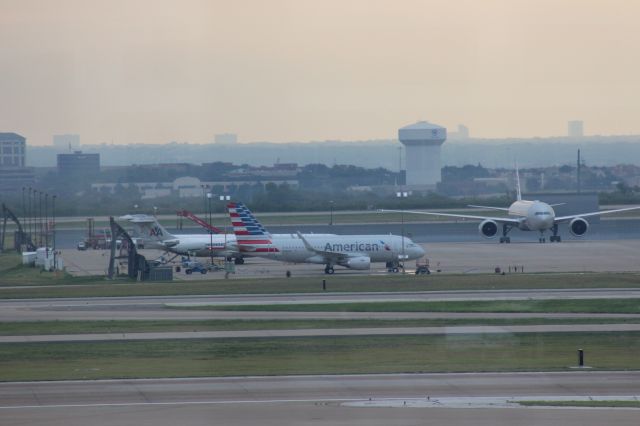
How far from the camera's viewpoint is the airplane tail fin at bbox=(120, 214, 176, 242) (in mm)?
75625

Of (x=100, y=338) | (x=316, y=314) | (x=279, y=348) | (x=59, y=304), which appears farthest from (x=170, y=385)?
(x=59, y=304)

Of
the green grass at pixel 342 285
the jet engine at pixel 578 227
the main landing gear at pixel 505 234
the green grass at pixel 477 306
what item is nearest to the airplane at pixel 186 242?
the green grass at pixel 342 285

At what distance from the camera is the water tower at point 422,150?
16738 cm

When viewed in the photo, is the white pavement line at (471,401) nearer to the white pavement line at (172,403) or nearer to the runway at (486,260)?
the white pavement line at (172,403)

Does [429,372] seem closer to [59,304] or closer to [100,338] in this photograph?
[100,338]

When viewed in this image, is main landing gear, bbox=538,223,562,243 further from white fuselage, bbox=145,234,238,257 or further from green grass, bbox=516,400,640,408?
green grass, bbox=516,400,640,408

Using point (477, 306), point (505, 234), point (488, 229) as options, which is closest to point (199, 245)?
point (488, 229)

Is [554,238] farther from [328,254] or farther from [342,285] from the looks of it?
[342,285]

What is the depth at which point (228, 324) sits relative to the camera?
39.0 metres

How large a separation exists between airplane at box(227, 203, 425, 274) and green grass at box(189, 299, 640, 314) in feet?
68.4

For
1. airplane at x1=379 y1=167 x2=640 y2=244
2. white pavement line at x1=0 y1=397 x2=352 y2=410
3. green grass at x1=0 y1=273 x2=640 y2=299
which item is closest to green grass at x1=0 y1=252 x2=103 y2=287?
green grass at x1=0 y1=273 x2=640 y2=299

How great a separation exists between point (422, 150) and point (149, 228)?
10077cm

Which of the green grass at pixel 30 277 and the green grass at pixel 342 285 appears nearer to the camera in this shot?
the green grass at pixel 342 285

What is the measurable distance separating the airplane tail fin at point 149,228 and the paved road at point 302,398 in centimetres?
4835
